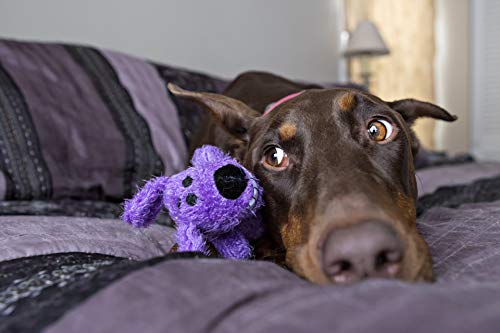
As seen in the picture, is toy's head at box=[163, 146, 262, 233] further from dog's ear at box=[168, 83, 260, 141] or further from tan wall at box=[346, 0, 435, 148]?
tan wall at box=[346, 0, 435, 148]

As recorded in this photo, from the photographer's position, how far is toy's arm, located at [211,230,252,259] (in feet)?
4.39

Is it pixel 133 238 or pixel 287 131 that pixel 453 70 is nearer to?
pixel 287 131

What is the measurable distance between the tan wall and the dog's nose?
6062 millimetres

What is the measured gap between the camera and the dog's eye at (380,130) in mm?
1389

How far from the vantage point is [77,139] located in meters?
2.39

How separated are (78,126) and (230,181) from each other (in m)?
1.41

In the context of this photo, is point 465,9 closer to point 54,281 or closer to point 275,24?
point 275,24

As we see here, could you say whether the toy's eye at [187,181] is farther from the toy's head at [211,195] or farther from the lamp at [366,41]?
the lamp at [366,41]

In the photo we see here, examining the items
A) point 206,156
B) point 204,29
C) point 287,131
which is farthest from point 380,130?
point 204,29

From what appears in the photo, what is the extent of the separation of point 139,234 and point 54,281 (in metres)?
0.66

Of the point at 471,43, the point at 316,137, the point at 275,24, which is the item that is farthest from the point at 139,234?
the point at 471,43

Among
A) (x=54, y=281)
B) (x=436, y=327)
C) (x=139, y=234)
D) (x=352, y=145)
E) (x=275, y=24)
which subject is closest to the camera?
(x=436, y=327)

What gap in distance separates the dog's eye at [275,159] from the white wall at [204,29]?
7.52 feet

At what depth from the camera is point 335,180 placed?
3.68 ft
